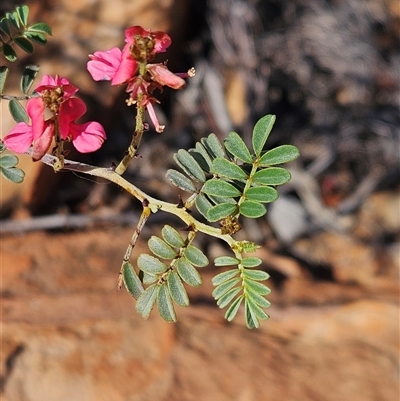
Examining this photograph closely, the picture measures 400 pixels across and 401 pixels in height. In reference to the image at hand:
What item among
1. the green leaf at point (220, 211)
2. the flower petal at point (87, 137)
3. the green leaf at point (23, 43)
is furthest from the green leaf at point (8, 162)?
the green leaf at point (220, 211)

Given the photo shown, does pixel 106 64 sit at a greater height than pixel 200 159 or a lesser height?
greater

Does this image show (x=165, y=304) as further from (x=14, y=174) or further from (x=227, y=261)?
(x=14, y=174)

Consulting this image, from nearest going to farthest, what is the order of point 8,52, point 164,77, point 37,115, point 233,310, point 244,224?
point 164,77
point 37,115
point 233,310
point 8,52
point 244,224

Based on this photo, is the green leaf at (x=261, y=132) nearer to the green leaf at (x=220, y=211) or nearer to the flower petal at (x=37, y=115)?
the green leaf at (x=220, y=211)

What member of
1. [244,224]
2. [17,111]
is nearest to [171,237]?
[17,111]

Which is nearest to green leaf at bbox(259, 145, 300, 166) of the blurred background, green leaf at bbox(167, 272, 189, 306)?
green leaf at bbox(167, 272, 189, 306)

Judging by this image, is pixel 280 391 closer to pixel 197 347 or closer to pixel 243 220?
pixel 197 347

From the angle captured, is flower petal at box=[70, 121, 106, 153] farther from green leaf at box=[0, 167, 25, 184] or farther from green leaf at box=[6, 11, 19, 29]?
green leaf at box=[6, 11, 19, 29]
